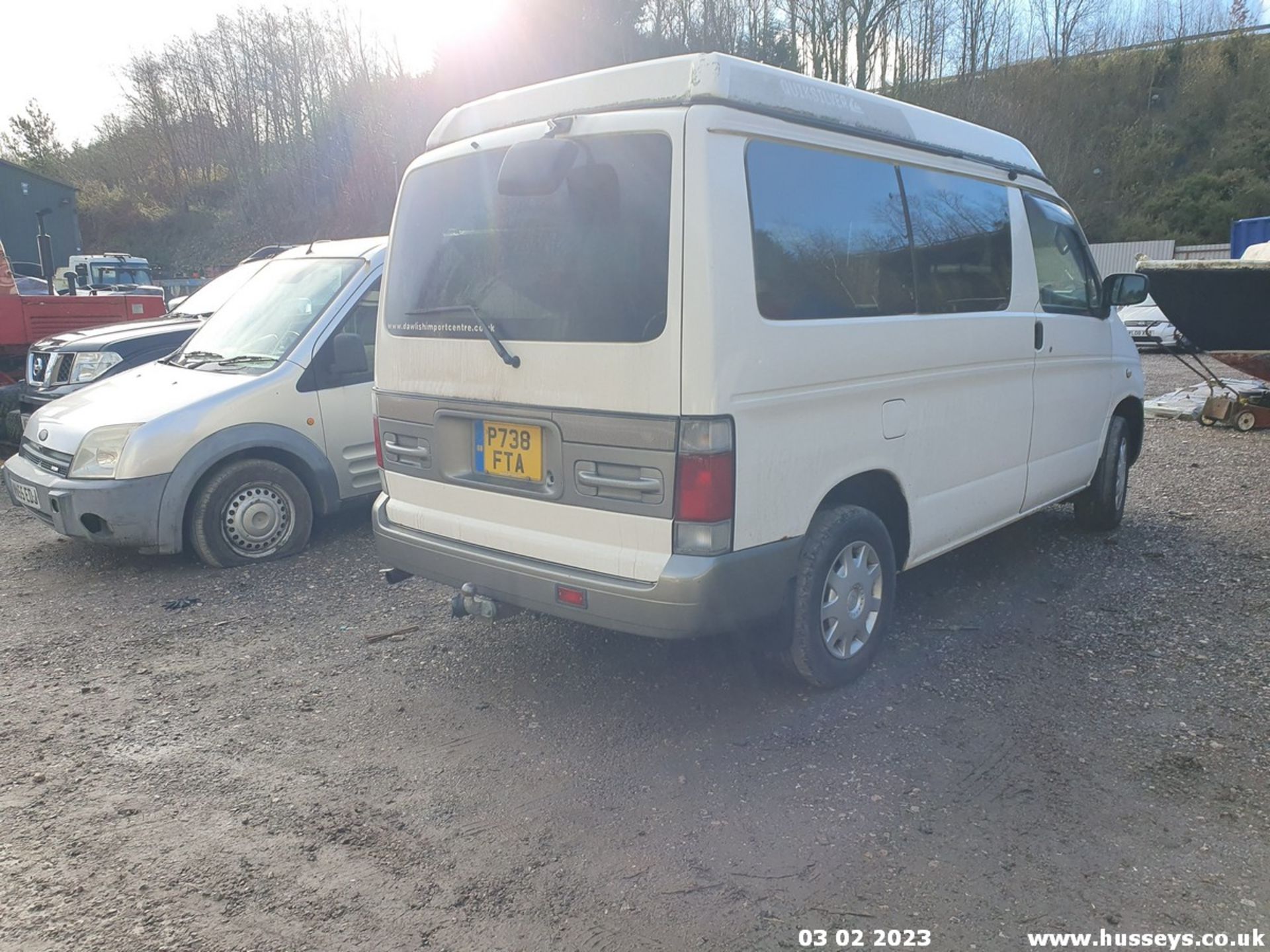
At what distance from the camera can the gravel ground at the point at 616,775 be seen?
2.49m

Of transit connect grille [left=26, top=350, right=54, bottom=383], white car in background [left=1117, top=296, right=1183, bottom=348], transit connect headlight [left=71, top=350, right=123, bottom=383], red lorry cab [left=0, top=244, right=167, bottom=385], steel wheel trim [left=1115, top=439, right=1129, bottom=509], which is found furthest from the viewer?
white car in background [left=1117, top=296, right=1183, bottom=348]

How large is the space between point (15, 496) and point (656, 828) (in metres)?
5.02

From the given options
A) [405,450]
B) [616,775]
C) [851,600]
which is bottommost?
[616,775]

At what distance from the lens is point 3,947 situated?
2.41 metres

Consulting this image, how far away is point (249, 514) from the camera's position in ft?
18.3

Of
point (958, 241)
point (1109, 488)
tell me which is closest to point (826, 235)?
point (958, 241)

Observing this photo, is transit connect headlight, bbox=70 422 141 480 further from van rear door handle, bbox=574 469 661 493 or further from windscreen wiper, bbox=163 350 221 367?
van rear door handle, bbox=574 469 661 493

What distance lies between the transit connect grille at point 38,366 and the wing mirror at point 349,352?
160 inches

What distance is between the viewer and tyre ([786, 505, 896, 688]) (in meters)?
3.42

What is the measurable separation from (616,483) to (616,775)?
105 centimetres

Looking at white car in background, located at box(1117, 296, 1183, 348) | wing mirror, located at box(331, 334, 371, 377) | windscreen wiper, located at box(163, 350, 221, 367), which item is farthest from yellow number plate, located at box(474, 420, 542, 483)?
white car in background, located at box(1117, 296, 1183, 348)

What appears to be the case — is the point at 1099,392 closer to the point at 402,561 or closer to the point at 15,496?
the point at 402,561

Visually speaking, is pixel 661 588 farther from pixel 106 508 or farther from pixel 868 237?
pixel 106 508
